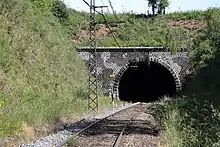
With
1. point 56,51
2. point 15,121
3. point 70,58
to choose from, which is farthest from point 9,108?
point 70,58

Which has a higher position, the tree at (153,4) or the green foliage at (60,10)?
the tree at (153,4)

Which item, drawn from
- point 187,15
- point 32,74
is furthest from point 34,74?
point 187,15

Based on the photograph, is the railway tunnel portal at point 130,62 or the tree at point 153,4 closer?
the railway tunnel portal at point 130,62

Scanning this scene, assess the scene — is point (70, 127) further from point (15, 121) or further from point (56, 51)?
point (56, 51)

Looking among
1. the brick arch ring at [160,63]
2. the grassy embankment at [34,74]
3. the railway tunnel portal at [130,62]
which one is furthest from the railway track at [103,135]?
the brick arch ring at [160,63]

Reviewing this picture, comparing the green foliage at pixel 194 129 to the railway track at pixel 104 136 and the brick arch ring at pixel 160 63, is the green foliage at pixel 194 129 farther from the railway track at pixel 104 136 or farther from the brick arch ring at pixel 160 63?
the brick arch ring at pixel 160 63

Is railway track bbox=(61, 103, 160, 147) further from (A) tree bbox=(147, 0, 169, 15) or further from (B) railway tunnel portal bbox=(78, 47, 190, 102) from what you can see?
(A) tree bbox=(147, 0, 169, 15)

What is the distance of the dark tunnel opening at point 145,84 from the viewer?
4669cm

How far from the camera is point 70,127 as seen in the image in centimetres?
1872

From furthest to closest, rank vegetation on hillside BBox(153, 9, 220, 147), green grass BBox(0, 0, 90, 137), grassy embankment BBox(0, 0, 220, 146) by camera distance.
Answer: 1. green grass BBox(0, 0, 90, 137)
2. grassy embankment BBox(0, 0, 220, 146)
3. vegetation on hillside BBox(153, 9, 220, 147)

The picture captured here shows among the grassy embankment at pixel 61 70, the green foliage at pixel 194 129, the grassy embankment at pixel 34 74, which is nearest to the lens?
the green foliage at pixel 194 129

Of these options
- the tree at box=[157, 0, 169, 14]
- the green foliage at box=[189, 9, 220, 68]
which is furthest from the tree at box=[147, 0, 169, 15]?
the green foliage at box=[189, 9, 220, 68]

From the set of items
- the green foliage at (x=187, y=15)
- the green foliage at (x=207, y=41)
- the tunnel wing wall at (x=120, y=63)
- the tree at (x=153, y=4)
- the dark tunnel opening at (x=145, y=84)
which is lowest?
the dark tunnel opening at (x=145, y=84)

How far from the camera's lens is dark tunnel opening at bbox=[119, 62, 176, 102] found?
46.7 m
